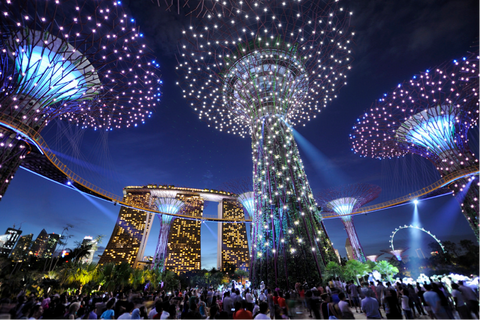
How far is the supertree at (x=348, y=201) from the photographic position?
28.8 meters

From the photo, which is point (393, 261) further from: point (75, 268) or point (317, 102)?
point (75, 268)

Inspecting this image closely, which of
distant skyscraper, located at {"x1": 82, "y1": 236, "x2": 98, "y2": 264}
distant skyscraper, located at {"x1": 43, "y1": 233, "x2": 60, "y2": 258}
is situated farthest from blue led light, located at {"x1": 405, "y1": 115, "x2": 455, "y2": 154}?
distant skyscraper, located at {"x1": 43, "y1": 233, "x2": 60, "y2": 258}

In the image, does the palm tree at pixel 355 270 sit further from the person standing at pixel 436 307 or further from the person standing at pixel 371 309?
the person standing at pixel 371 309

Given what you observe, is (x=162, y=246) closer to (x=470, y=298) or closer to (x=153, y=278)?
(x=153, y=278)

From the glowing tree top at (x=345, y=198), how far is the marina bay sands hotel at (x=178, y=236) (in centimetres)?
2676

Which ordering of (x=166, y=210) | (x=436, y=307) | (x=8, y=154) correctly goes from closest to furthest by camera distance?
(x=436, y=307), (x=8, y=154), (x=166, y=210)

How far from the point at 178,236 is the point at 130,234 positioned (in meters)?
11.9

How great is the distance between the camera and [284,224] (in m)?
12.2

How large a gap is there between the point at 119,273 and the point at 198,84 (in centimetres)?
1965

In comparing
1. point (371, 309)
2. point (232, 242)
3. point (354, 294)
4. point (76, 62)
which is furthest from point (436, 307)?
point (232, 242)

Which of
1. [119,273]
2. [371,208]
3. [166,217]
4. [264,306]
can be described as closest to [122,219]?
[166,217]

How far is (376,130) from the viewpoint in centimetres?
1948

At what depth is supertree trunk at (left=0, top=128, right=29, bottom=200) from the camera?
11562 mm

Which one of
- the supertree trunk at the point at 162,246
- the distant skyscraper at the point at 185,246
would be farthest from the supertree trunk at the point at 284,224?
the distant skyscraper at the point at 185,246
